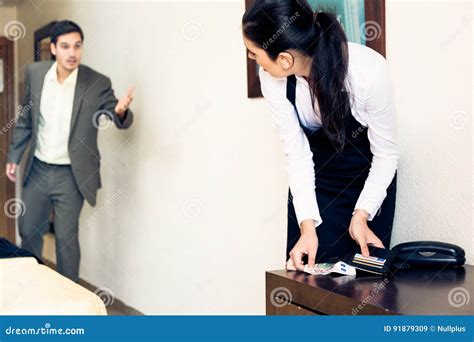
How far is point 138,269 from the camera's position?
361 centimetres

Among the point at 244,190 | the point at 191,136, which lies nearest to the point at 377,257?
the point at 244,190

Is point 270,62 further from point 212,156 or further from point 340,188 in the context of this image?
point 212,156

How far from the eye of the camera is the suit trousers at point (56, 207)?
3.47 meters

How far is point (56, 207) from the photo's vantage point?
3.51 meters

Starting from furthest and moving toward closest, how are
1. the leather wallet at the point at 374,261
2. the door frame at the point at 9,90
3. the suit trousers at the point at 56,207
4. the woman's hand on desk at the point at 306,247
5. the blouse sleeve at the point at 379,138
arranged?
the door frame at the point at 9,90 → the suit trousers at the point at 56,207 → the blouse sleeve at the point at 379,138 → the woman's hand on desk at the point at 306,247 → the leather wallet at the point at 374,261

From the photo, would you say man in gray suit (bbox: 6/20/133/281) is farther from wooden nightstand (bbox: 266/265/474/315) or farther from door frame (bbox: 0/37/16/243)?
door frame (bbox: 0/37/16/243)

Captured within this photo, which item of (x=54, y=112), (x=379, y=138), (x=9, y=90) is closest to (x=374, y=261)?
(x=379, y=138)

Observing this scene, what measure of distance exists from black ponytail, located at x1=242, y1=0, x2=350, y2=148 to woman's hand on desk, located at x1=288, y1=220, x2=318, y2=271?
0.96 feet

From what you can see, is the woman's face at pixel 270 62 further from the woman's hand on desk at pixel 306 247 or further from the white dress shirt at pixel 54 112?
the white dress shirt at pixel 54 112

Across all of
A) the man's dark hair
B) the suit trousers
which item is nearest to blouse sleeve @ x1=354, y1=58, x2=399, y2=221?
the suit trousers

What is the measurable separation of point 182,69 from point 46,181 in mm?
1004

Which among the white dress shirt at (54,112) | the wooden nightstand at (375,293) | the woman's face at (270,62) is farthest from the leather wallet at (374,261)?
the white dress shirt at (54,112)

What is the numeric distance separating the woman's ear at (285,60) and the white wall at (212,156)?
1.32 ft

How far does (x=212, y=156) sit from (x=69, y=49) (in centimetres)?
117
